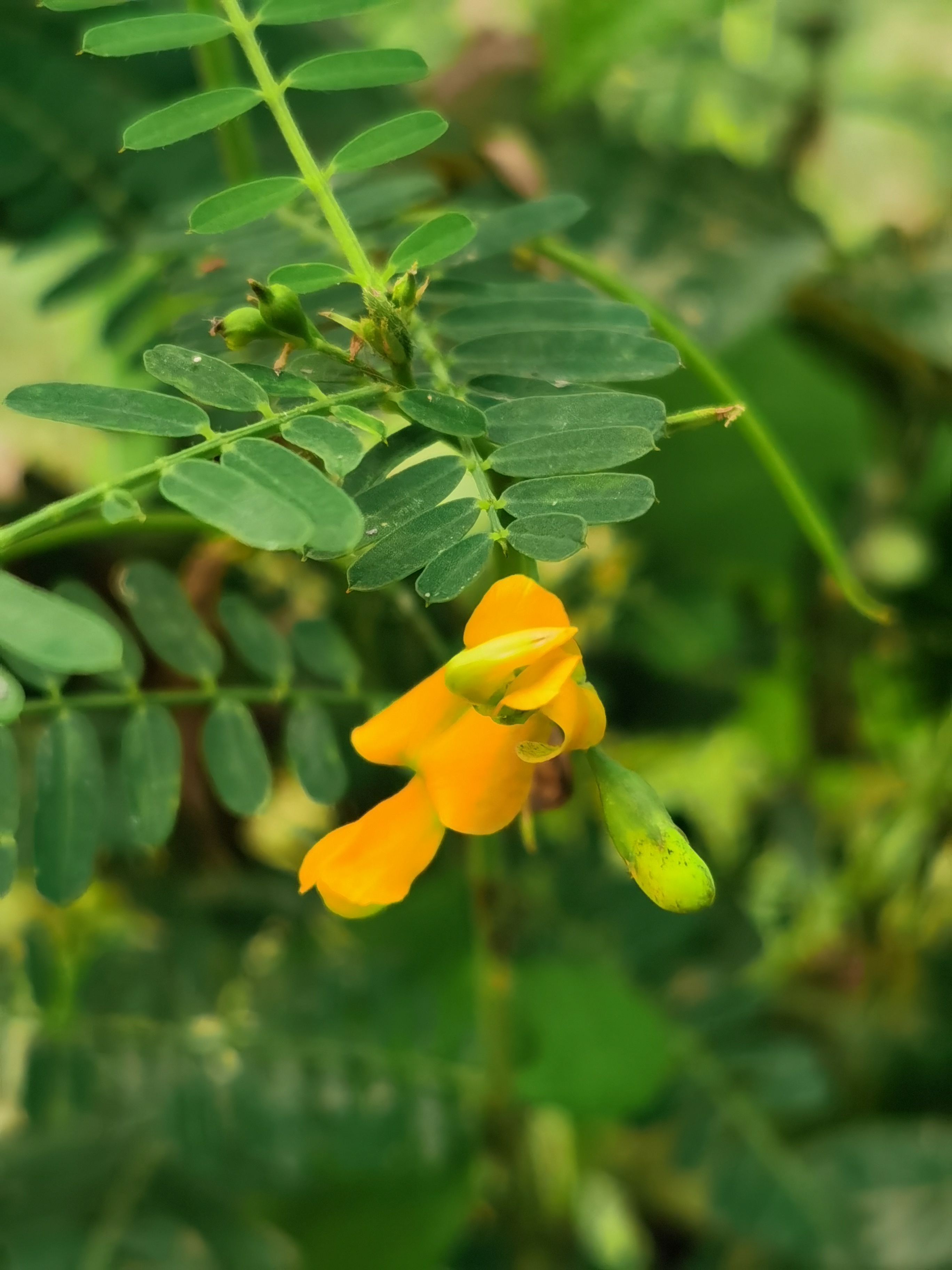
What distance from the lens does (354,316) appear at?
0.28m

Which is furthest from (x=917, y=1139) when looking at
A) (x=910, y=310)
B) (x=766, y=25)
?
(x=766, y=25)

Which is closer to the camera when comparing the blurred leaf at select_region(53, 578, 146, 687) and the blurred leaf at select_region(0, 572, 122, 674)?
the blurred leaf at select_region(0, 572, 122, 674)

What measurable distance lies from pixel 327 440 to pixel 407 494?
0.08 ft

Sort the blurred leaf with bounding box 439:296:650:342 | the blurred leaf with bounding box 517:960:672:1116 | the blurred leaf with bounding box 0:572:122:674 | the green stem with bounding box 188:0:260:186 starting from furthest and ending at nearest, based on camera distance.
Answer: the blurred leaf with bounding box 517:960:672:1116, the green stem with bounding box 188:0:260:186, the blurred leaf with bounding box 439:296:650:342, the blurred leaf with bounding box 0:572:122:674

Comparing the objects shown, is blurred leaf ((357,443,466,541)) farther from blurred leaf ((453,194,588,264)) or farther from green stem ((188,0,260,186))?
green stem ((188,0,260,186))

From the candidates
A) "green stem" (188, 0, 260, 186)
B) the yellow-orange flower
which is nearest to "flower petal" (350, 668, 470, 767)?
the yellow-orange flower

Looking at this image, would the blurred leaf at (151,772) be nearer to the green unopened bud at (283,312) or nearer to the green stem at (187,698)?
the green stem at (187,698)

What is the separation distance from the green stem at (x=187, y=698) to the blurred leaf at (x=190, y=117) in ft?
0.45

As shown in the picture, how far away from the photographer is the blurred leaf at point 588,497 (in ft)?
0.68

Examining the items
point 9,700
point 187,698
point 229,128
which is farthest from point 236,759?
point 229,128

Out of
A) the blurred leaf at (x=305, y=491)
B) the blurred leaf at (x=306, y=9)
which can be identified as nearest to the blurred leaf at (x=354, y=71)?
the blurred leaf at (x=306, y=9)

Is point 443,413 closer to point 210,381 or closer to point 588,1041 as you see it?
point 210,381

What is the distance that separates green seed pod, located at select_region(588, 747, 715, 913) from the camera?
19 cm

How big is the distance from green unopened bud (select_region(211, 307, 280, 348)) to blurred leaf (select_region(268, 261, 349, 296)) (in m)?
0.02
